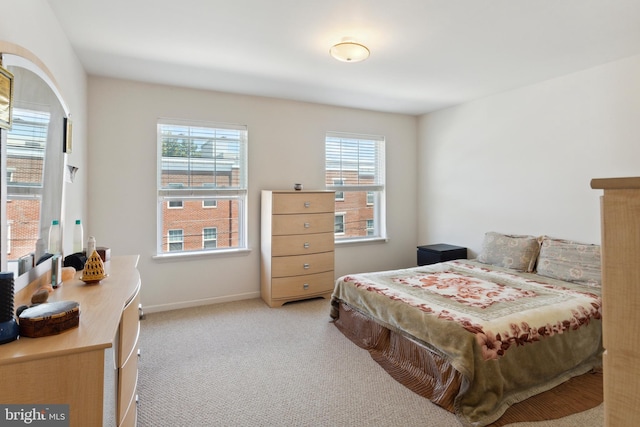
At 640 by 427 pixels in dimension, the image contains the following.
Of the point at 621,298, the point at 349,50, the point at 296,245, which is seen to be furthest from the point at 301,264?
the point at 621,298

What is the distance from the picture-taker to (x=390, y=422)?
1.88 m

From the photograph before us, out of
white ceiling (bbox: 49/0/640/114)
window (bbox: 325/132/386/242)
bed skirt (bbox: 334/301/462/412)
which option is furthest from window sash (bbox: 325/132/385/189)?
bed skirt (bbox: 334/301/462/412)

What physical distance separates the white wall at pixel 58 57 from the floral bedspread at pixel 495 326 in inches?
100

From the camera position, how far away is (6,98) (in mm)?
1269

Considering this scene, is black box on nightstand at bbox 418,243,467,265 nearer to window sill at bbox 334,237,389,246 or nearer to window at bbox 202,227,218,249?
window sill at bbox 334,237,389,246

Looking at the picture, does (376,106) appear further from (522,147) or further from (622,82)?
(622,82)

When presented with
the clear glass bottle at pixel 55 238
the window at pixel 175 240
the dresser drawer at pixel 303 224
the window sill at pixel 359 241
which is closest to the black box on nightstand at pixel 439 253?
the window sill at pixel 359 241

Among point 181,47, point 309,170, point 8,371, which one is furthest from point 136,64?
point 8,371

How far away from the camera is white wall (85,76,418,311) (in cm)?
339

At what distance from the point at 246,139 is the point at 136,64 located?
1.35m

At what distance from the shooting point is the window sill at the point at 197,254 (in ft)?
11.9

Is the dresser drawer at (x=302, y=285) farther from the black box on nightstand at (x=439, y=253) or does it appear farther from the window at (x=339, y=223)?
the black box on nightstand at (x=439, y=253)

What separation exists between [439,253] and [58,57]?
4.20m

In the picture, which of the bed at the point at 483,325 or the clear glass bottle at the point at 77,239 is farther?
the clear glass bottle at the point at 77,239
